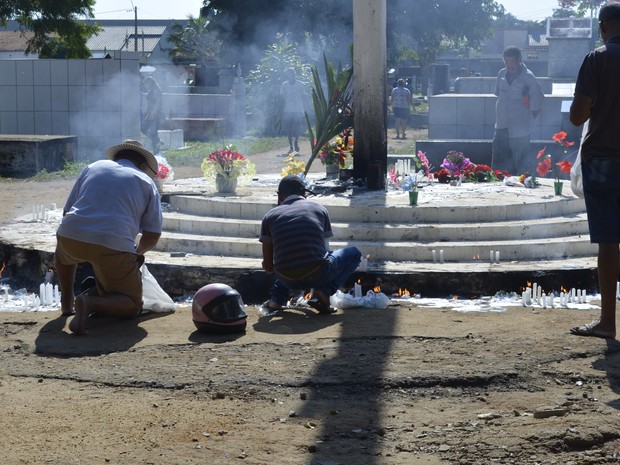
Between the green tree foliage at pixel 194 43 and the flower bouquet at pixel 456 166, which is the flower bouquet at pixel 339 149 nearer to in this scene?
the flower bouquet at pixel 456 166

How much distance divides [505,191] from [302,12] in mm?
24217

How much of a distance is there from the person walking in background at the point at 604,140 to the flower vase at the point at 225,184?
487cm

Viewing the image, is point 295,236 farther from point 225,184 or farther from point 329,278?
point 225,184

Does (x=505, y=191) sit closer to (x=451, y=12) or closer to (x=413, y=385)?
(x=413, y=385)

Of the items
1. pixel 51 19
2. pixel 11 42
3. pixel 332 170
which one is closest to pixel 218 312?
pixel 332 170

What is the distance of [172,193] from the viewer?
9.93 meters

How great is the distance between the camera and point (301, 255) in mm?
6711

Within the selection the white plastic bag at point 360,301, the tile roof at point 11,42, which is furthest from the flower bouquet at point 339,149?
the tile roof at point 11,42

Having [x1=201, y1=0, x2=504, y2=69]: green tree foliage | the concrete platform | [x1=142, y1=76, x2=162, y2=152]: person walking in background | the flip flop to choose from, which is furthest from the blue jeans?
[x1=201, y1=0, x2=504, y2=69]: green tree foliage

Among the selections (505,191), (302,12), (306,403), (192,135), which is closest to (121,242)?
(306,403)

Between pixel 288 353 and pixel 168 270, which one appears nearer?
pixel 288 353

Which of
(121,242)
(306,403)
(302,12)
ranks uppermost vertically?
(302,12)

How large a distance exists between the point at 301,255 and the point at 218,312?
0.86 meters

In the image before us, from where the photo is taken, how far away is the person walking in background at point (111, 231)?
6332 mm
